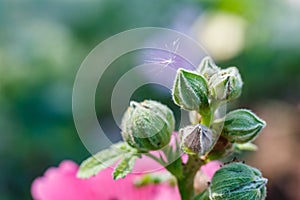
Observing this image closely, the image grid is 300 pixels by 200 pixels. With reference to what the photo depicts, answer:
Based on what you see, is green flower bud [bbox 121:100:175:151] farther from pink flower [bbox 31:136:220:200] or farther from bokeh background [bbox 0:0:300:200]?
bokeh background [bbox 0:0:300:200]

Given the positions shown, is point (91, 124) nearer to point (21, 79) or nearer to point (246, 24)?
point (21, 79)

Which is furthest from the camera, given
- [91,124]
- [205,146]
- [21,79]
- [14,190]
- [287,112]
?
[287,112]

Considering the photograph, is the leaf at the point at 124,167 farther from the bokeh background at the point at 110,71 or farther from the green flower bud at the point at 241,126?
the bokeh background at the point at 110,71

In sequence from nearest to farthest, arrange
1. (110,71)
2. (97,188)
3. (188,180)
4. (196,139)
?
(196,139) → (188,180) → (97,188) → (110,71)

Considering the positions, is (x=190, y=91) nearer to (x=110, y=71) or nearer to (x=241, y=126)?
(x=241, y=126)

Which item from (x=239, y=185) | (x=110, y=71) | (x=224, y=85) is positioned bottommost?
(x=239, y=185)

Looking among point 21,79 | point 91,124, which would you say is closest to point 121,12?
point 21,79


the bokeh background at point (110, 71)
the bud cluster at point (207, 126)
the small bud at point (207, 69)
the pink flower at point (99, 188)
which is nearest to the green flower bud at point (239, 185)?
the bud cluster at point (207, 126)

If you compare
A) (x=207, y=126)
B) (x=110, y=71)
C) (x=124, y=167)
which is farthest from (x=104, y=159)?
(x=110, y=71)
